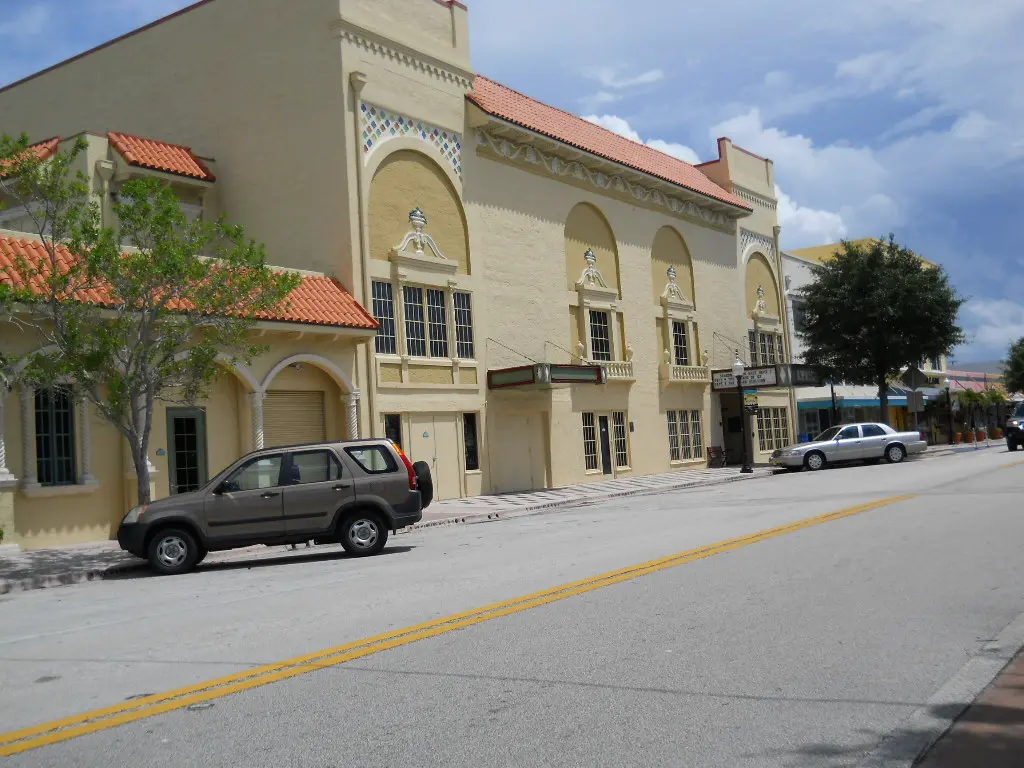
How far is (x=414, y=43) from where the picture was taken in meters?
26.2

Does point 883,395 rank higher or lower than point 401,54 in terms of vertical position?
lower

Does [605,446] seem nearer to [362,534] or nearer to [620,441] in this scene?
[620,441]

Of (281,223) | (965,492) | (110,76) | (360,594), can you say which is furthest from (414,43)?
(360,594)

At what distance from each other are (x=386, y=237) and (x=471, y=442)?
5.93m

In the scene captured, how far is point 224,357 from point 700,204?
23097 millimetres

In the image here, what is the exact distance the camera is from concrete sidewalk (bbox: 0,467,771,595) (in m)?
14.3

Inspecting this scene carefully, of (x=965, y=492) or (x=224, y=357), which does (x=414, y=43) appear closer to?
(x=224, y=357)

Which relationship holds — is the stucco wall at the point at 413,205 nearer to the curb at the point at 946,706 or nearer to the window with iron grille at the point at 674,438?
the window with iron grille at the point at 674,438

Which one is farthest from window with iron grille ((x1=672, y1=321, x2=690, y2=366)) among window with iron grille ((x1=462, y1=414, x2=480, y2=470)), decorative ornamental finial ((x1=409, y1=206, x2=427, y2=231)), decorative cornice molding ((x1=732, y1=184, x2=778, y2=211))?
decorative ornamental finial ((x1=409, y1=206, x2=427, y2=231))

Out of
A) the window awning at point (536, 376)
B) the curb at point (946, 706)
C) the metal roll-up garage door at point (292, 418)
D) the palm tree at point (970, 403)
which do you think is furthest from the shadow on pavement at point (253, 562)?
the palm tree at point (970, 403)

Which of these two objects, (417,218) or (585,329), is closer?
(417,218)

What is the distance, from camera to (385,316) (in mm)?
24766

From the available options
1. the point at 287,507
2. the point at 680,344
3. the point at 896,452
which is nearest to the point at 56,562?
the point at 287,507

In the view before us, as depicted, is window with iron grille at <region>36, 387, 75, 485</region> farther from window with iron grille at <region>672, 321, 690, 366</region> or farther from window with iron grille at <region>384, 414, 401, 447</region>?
window with iron grille at <region>672, 321, 690, 366</region>
